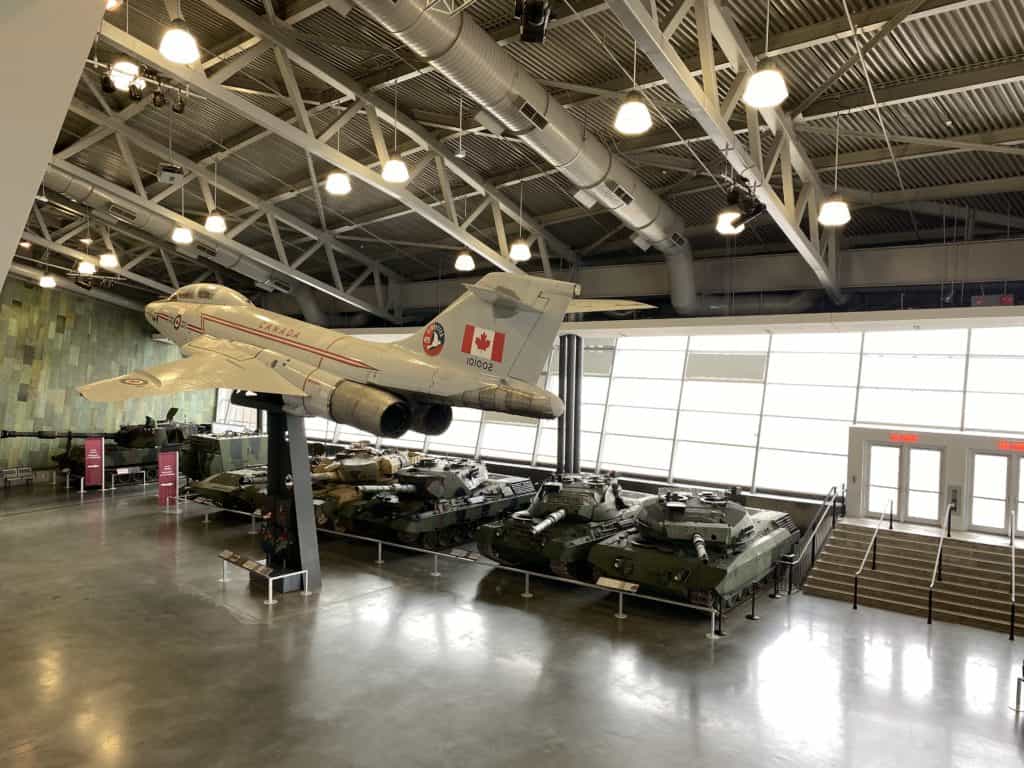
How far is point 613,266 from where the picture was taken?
774 inches

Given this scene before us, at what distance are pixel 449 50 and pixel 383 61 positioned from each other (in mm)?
3748

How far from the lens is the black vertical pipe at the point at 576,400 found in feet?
68.4

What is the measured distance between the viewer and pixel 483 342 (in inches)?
431

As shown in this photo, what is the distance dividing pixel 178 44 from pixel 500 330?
221 inches

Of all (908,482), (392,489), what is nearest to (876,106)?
(908,482)

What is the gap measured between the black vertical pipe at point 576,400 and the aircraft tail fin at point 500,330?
9.98 meters

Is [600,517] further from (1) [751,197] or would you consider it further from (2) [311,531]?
(1) [751,197]

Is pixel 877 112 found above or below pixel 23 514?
above

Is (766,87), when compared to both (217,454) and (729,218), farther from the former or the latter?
(217,454)

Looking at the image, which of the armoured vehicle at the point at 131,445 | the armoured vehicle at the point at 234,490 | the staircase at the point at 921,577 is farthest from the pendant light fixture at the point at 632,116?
the armoured vehicle at the point at 131,445

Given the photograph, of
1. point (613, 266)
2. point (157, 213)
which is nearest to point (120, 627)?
point (157, 213)

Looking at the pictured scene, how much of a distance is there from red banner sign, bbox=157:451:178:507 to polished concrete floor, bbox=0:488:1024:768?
20.6 ft

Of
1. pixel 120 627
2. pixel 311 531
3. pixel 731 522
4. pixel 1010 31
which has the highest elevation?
pixel 1010 31

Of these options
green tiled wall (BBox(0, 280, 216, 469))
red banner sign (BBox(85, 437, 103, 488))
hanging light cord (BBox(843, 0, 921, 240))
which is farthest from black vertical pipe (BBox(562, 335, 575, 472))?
green tiled wall (BBox(0, 280, 216, 469))
